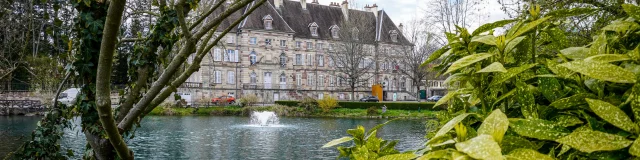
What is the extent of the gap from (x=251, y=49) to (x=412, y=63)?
1534cm

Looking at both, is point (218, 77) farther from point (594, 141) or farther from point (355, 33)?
point (594, 141)

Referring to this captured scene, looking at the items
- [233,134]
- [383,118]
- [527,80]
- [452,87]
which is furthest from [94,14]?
[383,118]

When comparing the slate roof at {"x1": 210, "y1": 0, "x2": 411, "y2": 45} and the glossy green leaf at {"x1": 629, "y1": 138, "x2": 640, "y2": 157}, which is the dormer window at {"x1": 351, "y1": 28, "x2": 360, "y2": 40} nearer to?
the slate roof at {"x1": 210, "y1": 0, "x2": 411, "y2": 45}

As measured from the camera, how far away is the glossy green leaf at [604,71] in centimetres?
72

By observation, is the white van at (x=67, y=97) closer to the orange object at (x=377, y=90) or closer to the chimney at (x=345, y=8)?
the chimney at (x=345, y=8)

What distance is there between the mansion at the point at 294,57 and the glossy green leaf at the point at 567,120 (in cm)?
4223

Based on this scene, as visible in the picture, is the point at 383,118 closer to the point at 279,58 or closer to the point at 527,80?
the point at 279,58

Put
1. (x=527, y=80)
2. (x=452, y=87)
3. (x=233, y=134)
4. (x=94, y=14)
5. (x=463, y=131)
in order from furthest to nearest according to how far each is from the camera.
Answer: (x=233, y=134)
(x=94, y=14)
(x=452, y=87)
(x=527, y=80)
(x=463, y=131)

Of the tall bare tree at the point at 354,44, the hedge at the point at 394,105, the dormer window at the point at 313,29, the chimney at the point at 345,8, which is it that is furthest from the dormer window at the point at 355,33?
the hedge at the point at 394,105

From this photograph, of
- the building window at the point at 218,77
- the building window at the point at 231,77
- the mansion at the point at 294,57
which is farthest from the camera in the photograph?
the building window at the point at 231,77

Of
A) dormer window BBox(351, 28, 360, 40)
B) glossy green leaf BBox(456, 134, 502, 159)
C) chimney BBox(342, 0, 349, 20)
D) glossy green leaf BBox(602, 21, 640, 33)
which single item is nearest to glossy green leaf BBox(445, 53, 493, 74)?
glossy green leaf BBox(456, 134, 502, 159)

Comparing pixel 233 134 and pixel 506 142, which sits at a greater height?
pixel 506 142

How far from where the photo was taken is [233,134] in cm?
1923

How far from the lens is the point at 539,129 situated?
74cm
